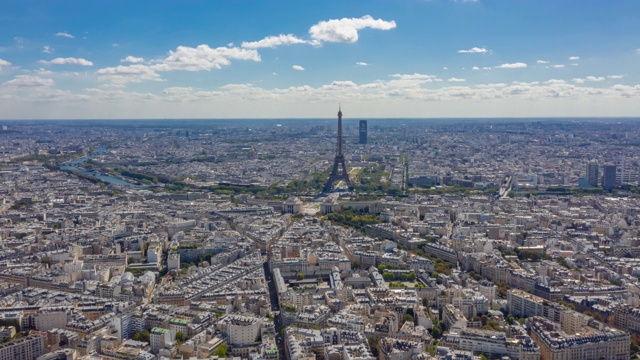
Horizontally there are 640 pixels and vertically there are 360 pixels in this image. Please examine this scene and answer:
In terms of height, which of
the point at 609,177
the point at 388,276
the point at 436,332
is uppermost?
the point at 609,177

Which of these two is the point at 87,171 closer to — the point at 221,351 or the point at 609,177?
the point at 609,177

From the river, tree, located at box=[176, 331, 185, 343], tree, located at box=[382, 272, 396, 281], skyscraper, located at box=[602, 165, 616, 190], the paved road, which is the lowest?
the paved road

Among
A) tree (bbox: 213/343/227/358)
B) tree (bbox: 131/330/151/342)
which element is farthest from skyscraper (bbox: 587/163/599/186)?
tree (bbox: 131/330/151/342)

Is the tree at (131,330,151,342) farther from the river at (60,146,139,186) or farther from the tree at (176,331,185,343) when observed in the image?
the river at (60,146,139,186)

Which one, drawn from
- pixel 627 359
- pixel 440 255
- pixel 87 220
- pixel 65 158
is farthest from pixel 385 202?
pixel 65 158

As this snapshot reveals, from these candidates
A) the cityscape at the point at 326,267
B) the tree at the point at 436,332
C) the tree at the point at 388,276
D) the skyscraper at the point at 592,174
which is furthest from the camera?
the skyscraper at the point at 592,174

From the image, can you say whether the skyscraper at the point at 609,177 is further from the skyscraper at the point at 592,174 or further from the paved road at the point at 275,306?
the paved road at the point at 275,306

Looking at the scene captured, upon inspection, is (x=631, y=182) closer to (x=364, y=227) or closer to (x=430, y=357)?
(x=364, y=227)

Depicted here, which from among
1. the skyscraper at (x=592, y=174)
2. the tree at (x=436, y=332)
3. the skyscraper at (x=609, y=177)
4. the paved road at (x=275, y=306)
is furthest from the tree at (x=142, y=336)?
the skyscraper at (x=592, y=174)

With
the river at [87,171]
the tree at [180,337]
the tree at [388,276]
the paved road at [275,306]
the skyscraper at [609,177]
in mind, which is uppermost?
the skyscraper at [609,177]

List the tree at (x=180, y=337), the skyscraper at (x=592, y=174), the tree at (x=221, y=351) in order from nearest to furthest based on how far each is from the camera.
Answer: the tree at (x=221, y=351) → the tree at (x=180, y=337) → the skyscraper at (x=592, y=174)

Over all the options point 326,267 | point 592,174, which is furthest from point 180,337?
point 592,174
